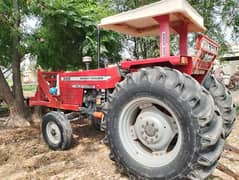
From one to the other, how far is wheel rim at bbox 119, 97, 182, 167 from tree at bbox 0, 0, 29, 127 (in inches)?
126

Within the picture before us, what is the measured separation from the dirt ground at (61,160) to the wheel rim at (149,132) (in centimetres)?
38

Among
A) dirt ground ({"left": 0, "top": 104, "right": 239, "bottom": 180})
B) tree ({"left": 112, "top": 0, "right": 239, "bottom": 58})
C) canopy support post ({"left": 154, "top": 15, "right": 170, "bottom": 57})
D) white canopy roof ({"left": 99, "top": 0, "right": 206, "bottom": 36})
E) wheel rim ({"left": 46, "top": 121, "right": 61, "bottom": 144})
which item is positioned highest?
tree ({"left": 112, "top": 0, "right": 239, "bottom": 58})

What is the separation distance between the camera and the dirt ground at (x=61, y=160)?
2.98 meters

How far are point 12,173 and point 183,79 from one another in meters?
2.09

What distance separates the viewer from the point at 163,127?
268cm

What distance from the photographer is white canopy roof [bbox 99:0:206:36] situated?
111 inches

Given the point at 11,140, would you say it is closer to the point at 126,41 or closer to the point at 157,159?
the point at 157,159

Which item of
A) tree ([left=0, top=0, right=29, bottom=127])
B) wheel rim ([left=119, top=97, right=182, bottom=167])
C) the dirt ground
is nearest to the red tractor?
wheel rim ([left=119, top=97, right=182, bottom=167])

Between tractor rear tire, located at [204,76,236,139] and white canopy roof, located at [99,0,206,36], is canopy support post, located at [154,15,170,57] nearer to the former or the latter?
white canopy roof, located at [99,0,206,36]

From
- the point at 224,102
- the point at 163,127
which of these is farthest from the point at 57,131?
the point at 224,102

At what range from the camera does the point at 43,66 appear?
19.9 ft

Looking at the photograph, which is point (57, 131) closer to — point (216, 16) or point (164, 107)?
point (164, 107)

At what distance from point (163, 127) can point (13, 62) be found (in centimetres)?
431

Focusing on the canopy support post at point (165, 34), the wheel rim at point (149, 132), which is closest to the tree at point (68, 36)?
the canopy support post at point (165, 34)
